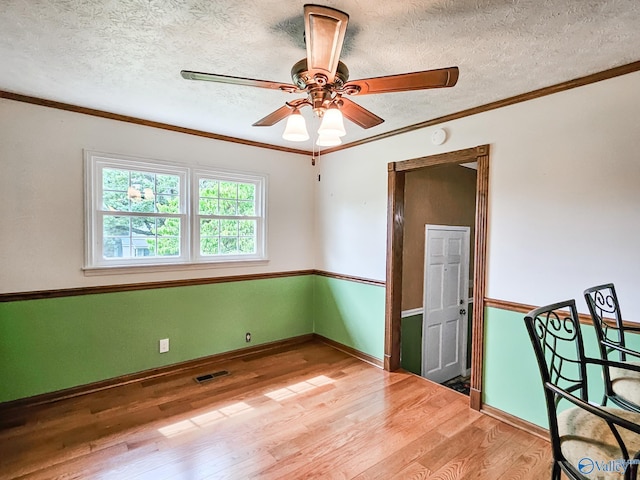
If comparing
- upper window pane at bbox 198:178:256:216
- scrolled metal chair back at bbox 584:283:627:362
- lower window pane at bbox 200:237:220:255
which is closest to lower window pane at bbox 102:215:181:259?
lower window pane at bbox 200:237:220:255

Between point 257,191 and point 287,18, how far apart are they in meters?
2.55

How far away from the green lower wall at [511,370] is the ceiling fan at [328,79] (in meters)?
1.90

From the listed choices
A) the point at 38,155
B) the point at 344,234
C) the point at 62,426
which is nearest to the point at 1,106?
Answer: the point at 38,155

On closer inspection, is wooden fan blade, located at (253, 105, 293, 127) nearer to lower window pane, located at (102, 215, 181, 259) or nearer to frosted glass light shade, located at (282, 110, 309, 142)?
frosted glass light shade, located at (282, 110, 309, 142)

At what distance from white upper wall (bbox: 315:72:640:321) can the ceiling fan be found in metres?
1.29

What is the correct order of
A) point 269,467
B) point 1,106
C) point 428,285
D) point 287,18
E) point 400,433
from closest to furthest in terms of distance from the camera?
1. point 287,18
2. point 269,467
3. point 400,433
4. point 1,106
5. point 428,285

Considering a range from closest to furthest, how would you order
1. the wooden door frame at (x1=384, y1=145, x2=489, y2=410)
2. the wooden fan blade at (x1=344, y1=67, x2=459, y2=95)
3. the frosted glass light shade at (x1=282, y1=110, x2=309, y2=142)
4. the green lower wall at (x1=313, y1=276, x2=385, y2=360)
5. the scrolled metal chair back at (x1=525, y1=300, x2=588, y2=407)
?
the scrolled metal chair back at (x1=525, y1=300, x2=588, y2=407) < the wooden fan blade at (x1=344, y1=67, x2=459, y2=95) < the frosted glass light shade at (x1=282, y1=110, x2=309, y2=142) < the wooden door frame at (x1=384, y1=145, x2=489, y2=410) < the green lower wall at (x1=313, y1=276, x2=385, y2=360)

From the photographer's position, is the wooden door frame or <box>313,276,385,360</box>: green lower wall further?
<box>313,276,385,360</box>: green lower wall

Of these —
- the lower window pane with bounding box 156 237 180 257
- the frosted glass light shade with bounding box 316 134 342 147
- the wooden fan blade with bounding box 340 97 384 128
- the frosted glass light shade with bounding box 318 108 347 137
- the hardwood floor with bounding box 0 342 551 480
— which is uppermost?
the wooden fan blade with bounding box 340 97 384 128

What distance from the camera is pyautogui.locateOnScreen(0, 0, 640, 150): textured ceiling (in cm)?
158

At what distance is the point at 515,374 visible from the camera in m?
2.60

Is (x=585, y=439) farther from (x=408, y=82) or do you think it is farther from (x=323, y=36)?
(x=323, y=36)

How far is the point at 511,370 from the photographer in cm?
262

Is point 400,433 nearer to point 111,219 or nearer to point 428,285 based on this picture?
point 428,285
